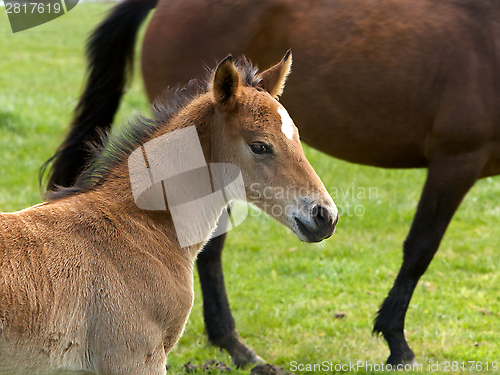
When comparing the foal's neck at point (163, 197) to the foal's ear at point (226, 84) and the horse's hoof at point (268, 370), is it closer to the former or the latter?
the foal's ear at point (226, 84)

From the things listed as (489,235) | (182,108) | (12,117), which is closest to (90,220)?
(182,108)

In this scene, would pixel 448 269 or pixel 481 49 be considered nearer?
pixel 481 49

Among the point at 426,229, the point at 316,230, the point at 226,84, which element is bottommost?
the point at 426,229

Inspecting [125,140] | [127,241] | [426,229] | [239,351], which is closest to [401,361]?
[426,229]

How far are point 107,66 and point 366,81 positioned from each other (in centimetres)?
191

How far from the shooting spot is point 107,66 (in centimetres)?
402

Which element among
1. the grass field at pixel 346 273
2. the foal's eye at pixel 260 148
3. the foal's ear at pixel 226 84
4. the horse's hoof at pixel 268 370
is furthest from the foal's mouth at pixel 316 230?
the grass field at pixel 346 273

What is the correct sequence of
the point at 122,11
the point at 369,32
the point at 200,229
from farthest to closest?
the point at 122,11 < the point at 369,32 < the point at 200,229

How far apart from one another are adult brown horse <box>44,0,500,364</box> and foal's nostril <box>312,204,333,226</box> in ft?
5.16

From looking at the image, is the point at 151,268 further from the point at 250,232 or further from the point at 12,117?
the point at 12,117

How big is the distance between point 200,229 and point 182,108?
1.88 ft

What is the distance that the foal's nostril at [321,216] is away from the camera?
2215 millimetres

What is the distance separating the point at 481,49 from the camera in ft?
11.7

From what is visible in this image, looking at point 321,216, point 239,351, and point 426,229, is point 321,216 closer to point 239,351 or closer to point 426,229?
point 426,229
